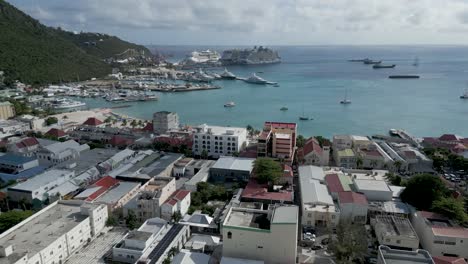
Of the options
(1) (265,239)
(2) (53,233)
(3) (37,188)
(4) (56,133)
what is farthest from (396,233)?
(4) (56,133)

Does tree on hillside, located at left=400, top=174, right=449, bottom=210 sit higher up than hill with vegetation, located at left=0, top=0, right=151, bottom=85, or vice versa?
hill with vegetation, located at left=0, top=0, right=151, bottom=85

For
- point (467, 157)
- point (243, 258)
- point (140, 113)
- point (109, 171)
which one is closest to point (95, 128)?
point (109, 171)

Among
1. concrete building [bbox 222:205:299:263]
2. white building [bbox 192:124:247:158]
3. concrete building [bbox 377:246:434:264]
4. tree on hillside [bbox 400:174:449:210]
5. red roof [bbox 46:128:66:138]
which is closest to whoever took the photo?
concrete building [bbox 377:246:434:264]

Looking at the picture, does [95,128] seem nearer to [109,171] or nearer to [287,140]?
[109,171]

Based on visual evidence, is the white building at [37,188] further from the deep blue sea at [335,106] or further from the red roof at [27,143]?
the deep blue sea at [335,106]

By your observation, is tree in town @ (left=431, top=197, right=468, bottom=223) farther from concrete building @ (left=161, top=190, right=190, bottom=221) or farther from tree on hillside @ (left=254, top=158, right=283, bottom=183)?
concrete building @ (left=161, top=190, right=190, bottom=221)

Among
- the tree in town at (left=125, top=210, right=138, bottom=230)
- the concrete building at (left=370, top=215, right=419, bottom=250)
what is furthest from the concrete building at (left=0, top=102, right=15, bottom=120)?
the concrete building at (left=370, top=215, right=419, bottom=250)
